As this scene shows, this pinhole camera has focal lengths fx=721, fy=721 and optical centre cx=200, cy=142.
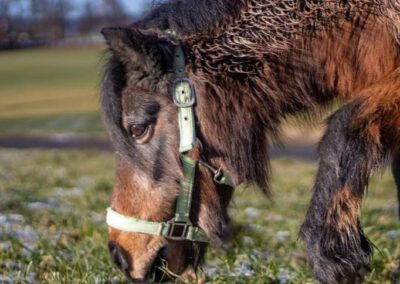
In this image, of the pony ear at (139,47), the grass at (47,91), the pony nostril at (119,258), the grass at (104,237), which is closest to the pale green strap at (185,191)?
the pony nostril at (119,258)

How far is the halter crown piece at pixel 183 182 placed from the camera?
10.3 feet

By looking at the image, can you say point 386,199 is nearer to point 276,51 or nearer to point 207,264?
point 207,264

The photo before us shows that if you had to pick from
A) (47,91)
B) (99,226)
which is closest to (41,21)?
(47,91)

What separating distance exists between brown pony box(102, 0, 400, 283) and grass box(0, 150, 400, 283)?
57 cm

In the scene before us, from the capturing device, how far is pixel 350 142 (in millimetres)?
2842

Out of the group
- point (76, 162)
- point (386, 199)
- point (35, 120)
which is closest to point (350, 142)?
point (386, 199)

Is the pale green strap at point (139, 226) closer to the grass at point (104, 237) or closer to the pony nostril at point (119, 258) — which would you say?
the pony nostril at point (119, 258)

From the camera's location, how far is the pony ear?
3.01m

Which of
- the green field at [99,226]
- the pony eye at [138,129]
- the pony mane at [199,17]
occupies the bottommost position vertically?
the green field at [99,226]

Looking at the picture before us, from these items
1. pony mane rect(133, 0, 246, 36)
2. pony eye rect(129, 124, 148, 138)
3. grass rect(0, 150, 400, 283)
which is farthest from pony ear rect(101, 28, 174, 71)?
grass rect(0, 150, 400, 283)

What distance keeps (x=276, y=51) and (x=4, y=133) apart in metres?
21.3

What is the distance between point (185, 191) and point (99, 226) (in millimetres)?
2276

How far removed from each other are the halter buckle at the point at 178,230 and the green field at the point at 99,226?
509mm

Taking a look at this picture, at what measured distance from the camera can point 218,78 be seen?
125 inches
